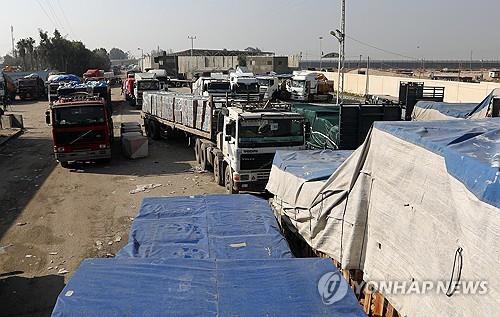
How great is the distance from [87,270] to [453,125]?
4.49m

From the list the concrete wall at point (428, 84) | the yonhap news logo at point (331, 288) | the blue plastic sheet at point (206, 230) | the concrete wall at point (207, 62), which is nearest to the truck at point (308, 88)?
the concrete wall at point (428, 84)

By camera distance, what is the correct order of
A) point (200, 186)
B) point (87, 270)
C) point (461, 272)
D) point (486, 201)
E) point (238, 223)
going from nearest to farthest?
point (486, 201) < point (461, 272) < point (87, 270) < point (238, 223) < point (200, 186)

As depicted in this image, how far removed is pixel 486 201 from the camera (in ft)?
11.2

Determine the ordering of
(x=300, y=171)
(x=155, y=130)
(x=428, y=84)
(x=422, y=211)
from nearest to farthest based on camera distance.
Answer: (x=422, y=211), (x=300, y=171), (x=155, y=130), (x=428, y=84)

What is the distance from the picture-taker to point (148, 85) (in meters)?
33.2

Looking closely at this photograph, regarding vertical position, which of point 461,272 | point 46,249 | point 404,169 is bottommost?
point 46,249

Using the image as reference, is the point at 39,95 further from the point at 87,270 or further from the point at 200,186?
the point at 87,270

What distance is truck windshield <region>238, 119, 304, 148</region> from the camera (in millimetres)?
11492

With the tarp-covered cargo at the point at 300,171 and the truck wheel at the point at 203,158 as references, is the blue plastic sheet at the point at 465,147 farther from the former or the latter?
the truck wheel at the point at 203,158

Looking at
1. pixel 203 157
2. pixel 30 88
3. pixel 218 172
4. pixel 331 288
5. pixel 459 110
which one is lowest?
pixel 218 172

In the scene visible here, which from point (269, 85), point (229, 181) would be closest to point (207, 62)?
point (269, 85)

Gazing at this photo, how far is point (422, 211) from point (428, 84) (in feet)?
118

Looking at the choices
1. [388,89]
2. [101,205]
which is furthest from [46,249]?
[388,89]

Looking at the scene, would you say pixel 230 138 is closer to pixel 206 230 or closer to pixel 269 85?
pixel 206 230
